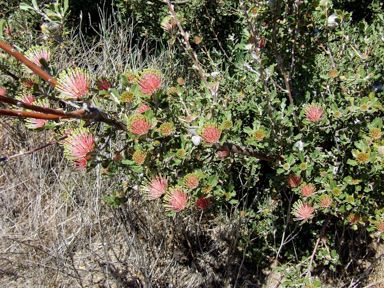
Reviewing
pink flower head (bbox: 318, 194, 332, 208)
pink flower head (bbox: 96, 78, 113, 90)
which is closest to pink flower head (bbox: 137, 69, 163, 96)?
pink flower head (bbox: 96, 78, 113, 90)

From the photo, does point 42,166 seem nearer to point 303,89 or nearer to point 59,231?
point 59,231

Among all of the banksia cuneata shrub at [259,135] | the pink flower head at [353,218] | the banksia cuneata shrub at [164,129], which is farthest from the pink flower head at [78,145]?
the pink flower head at [353,218]

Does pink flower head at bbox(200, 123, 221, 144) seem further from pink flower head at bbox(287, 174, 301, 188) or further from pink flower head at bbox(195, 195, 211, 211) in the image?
pink flower head at bbox(287, 174, 301, 188)

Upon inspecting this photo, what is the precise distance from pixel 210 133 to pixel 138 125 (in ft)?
0.85

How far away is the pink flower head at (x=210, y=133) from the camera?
1.04 m

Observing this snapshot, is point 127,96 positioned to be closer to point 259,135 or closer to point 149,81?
point 149,81

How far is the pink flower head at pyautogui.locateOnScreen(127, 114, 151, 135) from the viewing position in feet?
3.20

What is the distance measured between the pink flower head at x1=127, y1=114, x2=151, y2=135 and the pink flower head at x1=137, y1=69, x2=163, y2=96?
177mm

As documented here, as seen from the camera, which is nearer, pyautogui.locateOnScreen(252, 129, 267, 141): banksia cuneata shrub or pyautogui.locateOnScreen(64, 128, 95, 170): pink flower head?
pyautogui.locateOnScreen(64, 128, 95, 170): pink flower head

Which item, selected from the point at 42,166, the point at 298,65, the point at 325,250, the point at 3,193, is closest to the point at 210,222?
the point at 325,250

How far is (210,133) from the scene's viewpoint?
1.04 metres

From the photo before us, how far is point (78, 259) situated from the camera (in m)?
2.02

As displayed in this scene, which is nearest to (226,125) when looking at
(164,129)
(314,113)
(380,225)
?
(164,129)

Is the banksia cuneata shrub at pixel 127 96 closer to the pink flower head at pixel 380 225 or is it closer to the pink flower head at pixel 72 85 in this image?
the pink flower head at pixel 72 85
